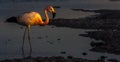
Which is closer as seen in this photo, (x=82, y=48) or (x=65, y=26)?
(x=82, y=48)

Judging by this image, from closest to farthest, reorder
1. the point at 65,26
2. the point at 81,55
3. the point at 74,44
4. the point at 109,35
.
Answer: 1. the point at 81,55
2. the point at 74,44
3. the point at 109,35
4. the point at 65,26

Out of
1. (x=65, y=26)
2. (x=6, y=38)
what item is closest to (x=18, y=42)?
(x=6, y=38)

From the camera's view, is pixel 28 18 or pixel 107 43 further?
pixel 107 43

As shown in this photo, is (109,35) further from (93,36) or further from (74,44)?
(74,44)

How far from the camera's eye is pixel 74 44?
23969 mm

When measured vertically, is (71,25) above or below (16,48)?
below

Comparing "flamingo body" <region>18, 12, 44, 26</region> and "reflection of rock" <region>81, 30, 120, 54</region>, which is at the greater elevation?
"flamingo body" <region>18, 12, 44, 26</region>

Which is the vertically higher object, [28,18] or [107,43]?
[28,18]

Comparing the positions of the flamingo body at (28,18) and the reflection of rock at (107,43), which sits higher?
the flamingo body at (28,18)

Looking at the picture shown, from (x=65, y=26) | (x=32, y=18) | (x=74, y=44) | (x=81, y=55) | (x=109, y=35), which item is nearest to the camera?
(x=81, y=55)

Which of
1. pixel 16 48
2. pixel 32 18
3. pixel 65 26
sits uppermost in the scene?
pixel 32 18

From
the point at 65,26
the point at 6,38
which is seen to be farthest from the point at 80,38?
the point at 65,26

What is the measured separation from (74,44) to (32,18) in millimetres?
3397

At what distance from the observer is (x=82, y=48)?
2247 centimetres
